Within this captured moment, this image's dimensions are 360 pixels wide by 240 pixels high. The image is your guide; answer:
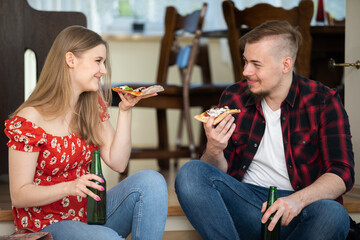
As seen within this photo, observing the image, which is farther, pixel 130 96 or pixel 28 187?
pixel 130 96

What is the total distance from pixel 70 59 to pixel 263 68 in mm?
672

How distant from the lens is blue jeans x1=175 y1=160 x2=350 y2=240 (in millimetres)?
1606

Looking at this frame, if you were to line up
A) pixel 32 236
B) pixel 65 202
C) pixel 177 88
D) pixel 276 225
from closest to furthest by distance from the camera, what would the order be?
1. pixel 32 236
2. pixel 276 225
3. pixel 65 202
4. pixel 177 88

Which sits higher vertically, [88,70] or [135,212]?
[88,70]

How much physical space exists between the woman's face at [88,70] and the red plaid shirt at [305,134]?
55 cm

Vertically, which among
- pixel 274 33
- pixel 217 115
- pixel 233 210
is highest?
pixel 274 33

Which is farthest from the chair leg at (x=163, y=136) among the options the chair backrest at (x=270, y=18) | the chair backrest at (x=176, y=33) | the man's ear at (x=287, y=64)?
the man's ear at (x=287, y=64)

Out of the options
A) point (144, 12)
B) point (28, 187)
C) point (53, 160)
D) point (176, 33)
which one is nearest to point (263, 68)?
point (53, 160)

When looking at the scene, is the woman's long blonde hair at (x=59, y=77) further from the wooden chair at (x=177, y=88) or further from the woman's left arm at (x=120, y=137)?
the wooden chair at (x=177, y=88)

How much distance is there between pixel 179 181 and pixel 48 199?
447 mm

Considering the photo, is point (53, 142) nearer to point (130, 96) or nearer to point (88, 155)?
point (88, 155)

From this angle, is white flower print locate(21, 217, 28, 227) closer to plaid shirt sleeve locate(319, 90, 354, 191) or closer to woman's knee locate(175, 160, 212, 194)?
woman's knee locate(175, 160, 212, 194)

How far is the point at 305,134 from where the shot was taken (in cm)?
183

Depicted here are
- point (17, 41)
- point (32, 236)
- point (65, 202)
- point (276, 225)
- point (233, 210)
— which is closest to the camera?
point (32, 236)
